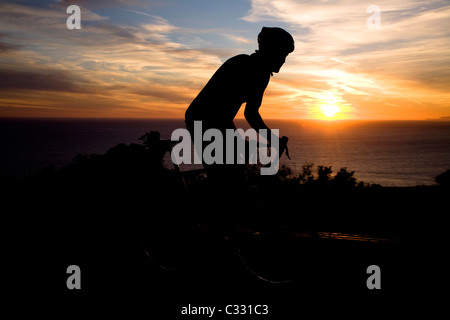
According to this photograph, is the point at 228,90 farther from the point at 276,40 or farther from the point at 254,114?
the point at 276,40

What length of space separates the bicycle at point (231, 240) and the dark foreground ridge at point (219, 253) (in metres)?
0.02

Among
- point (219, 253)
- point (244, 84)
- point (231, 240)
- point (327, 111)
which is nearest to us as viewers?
point (244, 84)

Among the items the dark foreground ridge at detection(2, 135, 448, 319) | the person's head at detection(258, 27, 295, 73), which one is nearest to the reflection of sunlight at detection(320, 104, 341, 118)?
the dark foreground ridge at detection(2, 135, 448, 319)

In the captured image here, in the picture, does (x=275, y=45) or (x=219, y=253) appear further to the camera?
(x=219, y=253)

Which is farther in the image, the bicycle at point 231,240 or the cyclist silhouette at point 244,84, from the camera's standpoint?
the bicycle at point 231,240

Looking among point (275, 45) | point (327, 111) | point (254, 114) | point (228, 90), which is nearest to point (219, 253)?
point (254, 114)

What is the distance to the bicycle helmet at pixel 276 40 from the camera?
321 cm

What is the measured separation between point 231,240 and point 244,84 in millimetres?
1853

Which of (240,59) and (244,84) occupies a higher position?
(240,59)

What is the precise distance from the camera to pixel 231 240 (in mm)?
3938

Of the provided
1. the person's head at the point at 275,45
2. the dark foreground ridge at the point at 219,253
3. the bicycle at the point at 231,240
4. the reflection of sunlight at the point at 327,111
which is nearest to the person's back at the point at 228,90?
the person's head at the point at 275,45

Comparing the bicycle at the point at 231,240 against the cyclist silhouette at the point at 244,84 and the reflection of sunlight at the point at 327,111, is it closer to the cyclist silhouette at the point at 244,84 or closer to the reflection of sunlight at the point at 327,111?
the cyclist silhouette at the point at 244,84

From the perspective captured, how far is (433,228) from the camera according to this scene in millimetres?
5109
